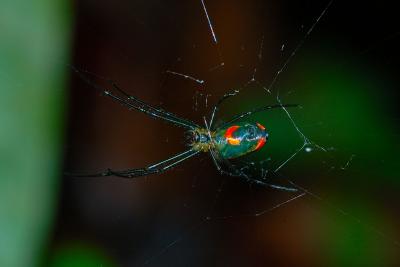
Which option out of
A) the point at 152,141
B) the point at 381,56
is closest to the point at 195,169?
the point at 152,141

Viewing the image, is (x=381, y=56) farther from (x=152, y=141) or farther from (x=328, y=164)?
(x=152, y=141)

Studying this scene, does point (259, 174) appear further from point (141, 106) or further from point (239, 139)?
point (141, 106)

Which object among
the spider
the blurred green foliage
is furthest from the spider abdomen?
the blurred green foliage

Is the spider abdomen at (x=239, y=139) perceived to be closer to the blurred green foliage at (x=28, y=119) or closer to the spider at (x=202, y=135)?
the spider at (x=202, y=135)

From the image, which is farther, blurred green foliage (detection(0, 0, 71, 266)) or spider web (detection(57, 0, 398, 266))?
spider web (detection(57, 0, 398, 266))

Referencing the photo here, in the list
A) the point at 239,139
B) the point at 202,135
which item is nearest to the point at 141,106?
the point at 202,135

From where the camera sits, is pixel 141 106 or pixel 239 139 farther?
pixel 141 106

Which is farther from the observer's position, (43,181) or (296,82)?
(296,82)

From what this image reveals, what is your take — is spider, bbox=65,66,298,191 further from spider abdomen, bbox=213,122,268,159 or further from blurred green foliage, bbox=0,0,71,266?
blurred green foliage, bbox=0,0,71,266
